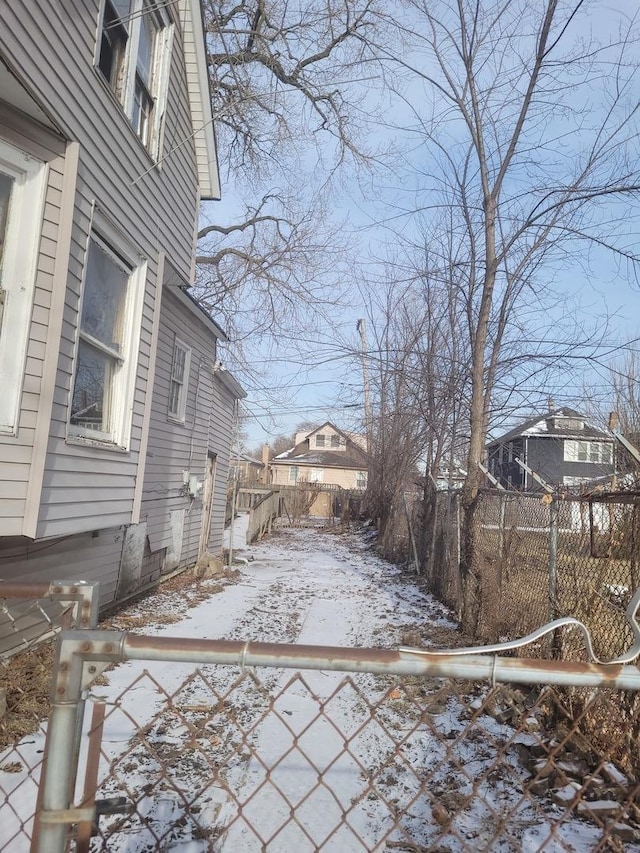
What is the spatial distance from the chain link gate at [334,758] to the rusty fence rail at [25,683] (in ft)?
0.92

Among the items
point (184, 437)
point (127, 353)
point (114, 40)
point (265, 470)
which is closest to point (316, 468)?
point (265, 470)

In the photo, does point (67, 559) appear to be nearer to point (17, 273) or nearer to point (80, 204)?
point (17, 273)

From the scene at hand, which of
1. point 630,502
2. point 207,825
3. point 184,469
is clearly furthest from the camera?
point 184,469

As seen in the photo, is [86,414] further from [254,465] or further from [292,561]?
[254,465]

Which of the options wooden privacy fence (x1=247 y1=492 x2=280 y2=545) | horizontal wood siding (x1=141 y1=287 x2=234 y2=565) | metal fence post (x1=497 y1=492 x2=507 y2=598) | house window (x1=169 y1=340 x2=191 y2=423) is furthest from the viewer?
wooden privacy fence (x1=247 y1=492 x2=280 y2=545)

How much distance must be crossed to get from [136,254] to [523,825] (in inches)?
241

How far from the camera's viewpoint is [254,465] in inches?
2542

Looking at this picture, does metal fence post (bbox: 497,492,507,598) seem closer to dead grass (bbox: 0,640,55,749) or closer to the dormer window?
the dormer window

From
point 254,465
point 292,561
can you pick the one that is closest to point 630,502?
point 292,561

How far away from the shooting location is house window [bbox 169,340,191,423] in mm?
Answer: 9969

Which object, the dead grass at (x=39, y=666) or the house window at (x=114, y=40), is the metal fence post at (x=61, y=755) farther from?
the house window at (x=114, y=40)

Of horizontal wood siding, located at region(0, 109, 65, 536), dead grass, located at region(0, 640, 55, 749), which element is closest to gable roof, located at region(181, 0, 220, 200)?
horizontal wood siding, located at region(0, 109, 65, 536)

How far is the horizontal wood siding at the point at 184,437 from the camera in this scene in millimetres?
9023

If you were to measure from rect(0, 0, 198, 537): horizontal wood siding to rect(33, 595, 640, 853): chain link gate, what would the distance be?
5.67ft
